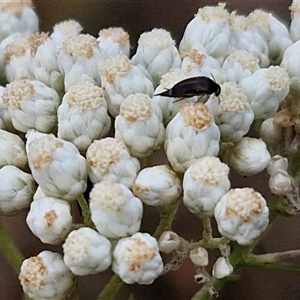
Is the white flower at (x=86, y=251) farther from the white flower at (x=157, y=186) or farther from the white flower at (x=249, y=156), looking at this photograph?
the white flower at (x=249, y=156)

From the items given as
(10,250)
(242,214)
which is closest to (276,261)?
(242,214)

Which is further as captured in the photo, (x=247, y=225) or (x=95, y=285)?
(x=95, y=285)

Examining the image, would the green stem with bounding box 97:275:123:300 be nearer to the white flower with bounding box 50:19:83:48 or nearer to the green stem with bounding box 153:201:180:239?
the green stem with bounding box 153:201:180:239

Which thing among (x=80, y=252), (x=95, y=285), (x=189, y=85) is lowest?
(x=95, y=285)

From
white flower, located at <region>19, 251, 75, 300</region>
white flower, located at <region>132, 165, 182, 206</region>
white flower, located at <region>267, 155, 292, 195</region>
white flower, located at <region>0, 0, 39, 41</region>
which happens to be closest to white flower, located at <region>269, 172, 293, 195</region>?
white flower, located at <region>267, 155, 292, 195</region>

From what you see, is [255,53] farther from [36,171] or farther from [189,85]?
[36,171]

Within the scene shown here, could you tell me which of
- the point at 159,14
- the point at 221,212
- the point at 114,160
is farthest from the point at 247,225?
the point at 159,14
